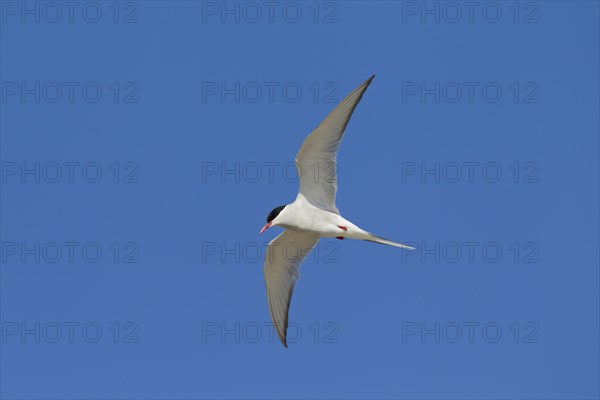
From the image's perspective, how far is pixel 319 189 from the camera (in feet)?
38.2

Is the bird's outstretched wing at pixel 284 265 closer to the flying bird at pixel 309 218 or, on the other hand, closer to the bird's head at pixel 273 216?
the flying bird at pixel 309 218

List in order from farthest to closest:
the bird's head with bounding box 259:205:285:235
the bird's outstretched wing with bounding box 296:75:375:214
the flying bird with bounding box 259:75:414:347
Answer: the bird's head with bounding box 259:205:285:235 < the flying bird with bounding box 259:75:414:347 < the bird's outstretched wing with bounding box 296:75:375:214

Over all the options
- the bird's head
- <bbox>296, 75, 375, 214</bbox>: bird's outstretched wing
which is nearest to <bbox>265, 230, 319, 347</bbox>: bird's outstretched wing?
the bird's head

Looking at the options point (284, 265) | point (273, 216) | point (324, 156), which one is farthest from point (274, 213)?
point (324, 156)

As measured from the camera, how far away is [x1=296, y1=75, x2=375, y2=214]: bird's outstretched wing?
10.9m

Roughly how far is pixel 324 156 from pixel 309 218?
0.90 meters

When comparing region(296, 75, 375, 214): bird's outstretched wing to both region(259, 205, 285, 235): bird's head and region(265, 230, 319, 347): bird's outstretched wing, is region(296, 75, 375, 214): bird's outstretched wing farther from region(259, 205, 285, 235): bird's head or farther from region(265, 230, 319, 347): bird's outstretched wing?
region(265, 230, 319, 347): bird's outstretched wing

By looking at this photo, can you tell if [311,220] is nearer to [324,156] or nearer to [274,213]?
[274,213]

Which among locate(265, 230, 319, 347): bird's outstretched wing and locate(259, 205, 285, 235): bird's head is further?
locate(265, 230, 319, 347): bird's outstretched wing

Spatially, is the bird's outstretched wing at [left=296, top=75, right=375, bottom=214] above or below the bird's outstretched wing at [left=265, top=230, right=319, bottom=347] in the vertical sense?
above

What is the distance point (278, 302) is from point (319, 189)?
6.05ft

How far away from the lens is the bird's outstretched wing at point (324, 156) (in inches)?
430

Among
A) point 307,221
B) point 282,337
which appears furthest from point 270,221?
point 282,337

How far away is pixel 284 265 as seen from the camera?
491 inches
